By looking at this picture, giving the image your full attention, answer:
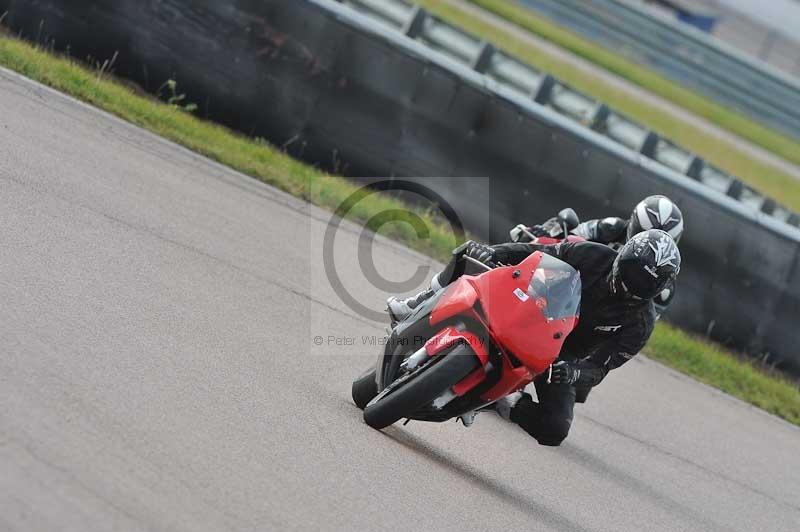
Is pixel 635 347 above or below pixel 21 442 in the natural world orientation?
above

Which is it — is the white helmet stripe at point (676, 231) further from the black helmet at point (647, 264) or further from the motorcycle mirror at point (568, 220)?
the black helmet at point (647, 264)

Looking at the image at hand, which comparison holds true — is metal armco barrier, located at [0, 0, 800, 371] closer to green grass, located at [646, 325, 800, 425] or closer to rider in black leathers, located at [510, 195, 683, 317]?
green grass, located at [646, 325, 800, 425]

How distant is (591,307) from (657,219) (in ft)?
5.02

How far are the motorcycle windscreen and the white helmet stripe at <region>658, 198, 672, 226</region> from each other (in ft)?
7.37

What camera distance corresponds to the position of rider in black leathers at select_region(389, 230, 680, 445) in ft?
23.6

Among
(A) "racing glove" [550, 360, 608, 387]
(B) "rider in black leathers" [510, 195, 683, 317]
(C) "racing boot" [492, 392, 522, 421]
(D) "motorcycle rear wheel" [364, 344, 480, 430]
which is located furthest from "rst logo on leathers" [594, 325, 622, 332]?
(D) "motorcycle rear wheel" [364, 344, 480, 430]

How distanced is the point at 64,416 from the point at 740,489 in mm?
5531

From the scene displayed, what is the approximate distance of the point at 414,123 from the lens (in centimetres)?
1255

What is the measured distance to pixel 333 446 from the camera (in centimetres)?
644

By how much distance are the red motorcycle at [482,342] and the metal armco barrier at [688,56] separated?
2310cm

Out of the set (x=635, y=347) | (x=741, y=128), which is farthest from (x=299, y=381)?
(x=741, y=128)

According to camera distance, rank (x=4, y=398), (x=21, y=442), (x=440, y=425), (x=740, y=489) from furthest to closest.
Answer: (x=740, y=489)
(x=440, y=425)
(x=4, y=398)
(x=21, y=442)

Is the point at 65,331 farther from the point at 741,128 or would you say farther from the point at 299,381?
the point at 741,128

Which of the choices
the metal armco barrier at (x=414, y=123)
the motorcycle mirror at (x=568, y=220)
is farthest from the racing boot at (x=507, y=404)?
A: the metal armco barrier at (x=414, y=123)
